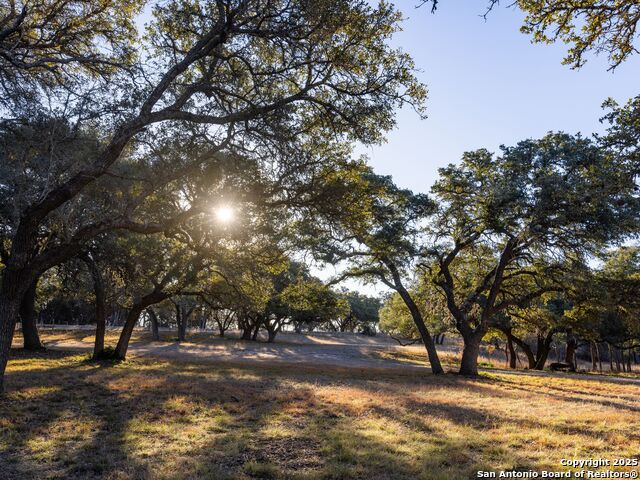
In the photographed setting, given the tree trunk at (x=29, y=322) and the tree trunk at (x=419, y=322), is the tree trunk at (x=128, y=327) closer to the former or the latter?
the tree trunk at (x=29, y=322)

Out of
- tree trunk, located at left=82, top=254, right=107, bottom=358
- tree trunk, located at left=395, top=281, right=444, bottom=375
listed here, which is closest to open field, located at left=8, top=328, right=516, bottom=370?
tree trunk, located at left=82, top=254, right=107, bottom=358

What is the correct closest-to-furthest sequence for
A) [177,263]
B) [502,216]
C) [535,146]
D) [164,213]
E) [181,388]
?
[181,388], [164,213], [502,216], [535,146], [177,263]

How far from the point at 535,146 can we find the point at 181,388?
1848cm

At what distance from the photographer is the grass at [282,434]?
226 inches

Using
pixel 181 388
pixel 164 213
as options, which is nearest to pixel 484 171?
pixel 164 213

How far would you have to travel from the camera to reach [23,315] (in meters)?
28.0

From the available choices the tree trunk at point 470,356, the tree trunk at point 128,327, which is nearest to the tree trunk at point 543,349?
the tree trunk at point 470,356

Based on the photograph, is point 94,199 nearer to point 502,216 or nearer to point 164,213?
point 164,213

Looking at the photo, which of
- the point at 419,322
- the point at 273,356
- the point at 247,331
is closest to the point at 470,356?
the point at 419,322

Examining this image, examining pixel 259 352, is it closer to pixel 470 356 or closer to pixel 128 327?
pixel 128 327

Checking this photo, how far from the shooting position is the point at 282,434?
304 inches

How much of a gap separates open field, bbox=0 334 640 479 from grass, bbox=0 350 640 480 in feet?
0.07

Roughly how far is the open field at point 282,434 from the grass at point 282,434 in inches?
0.9

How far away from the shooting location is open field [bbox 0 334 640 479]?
5.76 meters
